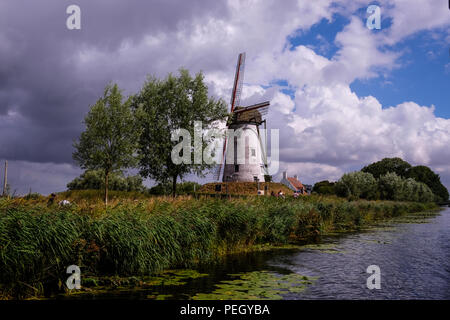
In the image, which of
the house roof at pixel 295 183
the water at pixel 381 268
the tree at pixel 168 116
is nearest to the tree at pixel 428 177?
the house roof at pixel 295 183

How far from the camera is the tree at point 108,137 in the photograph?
26.2 metres

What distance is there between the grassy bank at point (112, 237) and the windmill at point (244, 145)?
3260 centimetres

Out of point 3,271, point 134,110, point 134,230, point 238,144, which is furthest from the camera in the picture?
point 238,144

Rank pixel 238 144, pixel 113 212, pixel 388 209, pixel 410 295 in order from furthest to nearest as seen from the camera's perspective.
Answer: pixel 238 144, pixel 388 209, pixel 113 212, pixel 410 295

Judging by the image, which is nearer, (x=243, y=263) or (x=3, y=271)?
(x=3, y=271)

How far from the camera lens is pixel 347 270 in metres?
11.7

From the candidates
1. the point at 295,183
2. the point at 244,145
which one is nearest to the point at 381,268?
the point at 244,145

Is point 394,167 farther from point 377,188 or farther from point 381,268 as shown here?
point 381,268

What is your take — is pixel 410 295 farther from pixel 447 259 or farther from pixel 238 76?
pixel 238 76

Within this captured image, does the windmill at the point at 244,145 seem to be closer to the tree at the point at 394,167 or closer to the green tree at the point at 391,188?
the green tree at the point at 391,188

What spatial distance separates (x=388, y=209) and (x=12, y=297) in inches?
1612

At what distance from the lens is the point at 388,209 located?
40812 mm

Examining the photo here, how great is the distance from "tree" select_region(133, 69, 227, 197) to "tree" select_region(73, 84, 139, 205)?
4.10ft
